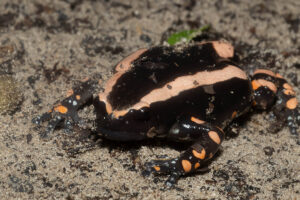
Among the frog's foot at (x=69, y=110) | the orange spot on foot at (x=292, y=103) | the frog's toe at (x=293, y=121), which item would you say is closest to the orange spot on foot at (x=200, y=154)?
the frog's foot at (x=69, y=110)

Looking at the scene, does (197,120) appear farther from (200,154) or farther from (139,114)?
(139,114)

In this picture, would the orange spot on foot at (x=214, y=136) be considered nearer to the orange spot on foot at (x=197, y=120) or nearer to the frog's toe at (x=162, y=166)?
the orange spot on foot at (x=197, y=120)

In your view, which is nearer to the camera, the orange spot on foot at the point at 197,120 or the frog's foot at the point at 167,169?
the frog's foot at the point at 167,169

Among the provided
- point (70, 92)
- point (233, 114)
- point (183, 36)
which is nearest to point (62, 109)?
point (70, 92)

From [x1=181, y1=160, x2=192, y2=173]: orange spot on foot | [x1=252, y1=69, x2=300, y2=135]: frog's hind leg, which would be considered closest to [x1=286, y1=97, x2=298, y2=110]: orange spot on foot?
[x1=252, y1=69, x2=300, y2=135]: frog's hind leg

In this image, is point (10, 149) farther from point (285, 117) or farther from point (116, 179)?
point (285, 117)

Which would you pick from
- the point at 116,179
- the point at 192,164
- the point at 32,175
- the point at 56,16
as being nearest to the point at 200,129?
the point at 192,164

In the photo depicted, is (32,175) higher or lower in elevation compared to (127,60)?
lower
